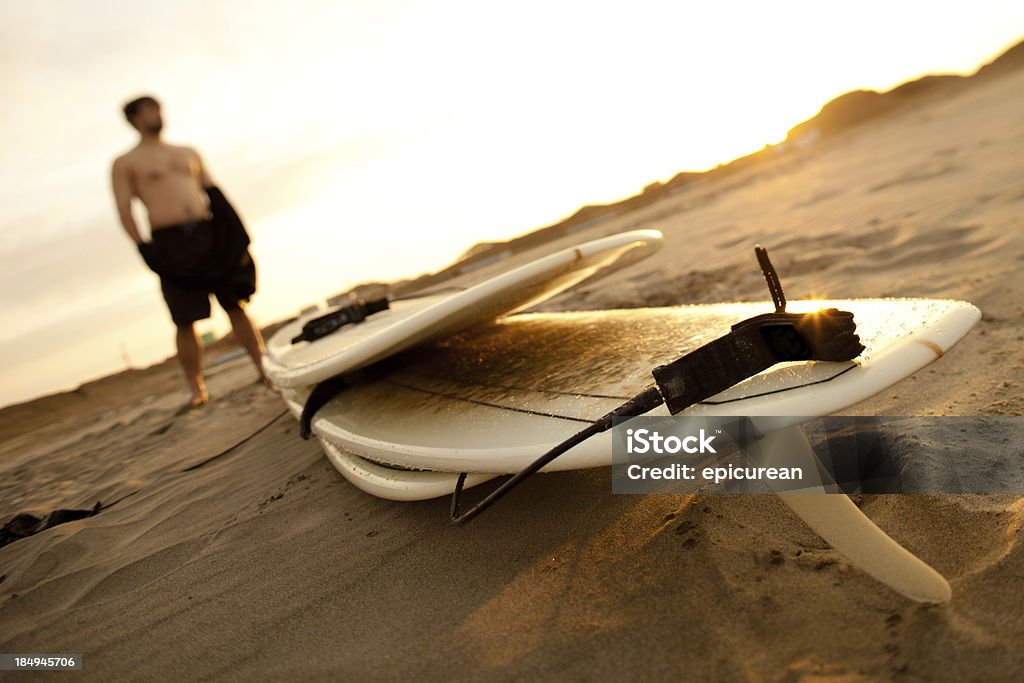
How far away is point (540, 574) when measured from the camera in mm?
1418

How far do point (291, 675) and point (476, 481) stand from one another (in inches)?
20.7

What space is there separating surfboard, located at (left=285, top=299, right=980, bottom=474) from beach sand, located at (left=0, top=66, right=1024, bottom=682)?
26 cm

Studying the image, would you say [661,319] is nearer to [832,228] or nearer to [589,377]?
[589,377]

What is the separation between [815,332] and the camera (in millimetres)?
1182

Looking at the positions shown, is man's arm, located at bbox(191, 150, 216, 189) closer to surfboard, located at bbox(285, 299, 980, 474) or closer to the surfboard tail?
surfboard, located at bbox(285, 299, 980, 474)

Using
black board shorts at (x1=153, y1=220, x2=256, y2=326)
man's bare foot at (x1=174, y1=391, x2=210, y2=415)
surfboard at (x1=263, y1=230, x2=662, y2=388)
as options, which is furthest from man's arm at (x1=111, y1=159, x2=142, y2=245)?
surfboard at (x1=263, y1=230, x2=662, y2=388)

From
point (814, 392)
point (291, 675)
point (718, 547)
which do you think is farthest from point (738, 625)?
point (291, 675)

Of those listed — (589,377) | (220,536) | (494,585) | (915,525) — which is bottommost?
(915,525)

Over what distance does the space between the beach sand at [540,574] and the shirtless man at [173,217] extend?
48.2 inches

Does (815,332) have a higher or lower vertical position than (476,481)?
higher

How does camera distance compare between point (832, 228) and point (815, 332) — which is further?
point (832, 228)

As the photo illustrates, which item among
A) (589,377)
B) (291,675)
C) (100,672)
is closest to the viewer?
(291,675)

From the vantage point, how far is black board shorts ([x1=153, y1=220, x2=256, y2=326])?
4082 millimetres

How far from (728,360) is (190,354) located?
4168mm
